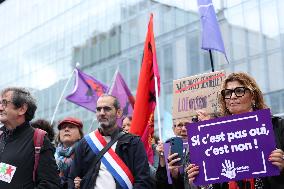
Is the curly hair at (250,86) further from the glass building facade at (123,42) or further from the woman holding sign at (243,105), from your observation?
the glass building facade at (123,42)

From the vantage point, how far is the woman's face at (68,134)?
591cm

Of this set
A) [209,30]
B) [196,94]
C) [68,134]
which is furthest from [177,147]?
[209,30]

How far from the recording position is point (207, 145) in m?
3.47

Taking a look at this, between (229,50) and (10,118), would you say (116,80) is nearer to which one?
(10,118)

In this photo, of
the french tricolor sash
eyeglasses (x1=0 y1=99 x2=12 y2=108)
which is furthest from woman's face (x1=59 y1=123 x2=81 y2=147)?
eyeglasses (x1=0 y1=99 x2=12 y2=108)

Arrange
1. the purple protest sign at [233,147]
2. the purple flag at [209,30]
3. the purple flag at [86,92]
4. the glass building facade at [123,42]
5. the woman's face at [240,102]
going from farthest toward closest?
1. the glass building facade at [123,42]
2. the purple flag at [86,92]
3. the purple flag at [209,30]
4. the woman's face at [240,102]
5. the purple protest sign at [233,147]

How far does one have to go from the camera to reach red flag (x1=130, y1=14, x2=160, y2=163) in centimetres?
582

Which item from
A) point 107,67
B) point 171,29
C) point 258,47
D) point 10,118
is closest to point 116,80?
point 10,118

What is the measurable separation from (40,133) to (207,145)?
140 centimetres

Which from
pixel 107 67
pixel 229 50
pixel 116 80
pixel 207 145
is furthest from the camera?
pixel 107 67

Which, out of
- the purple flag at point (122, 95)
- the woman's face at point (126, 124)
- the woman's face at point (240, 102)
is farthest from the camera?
the purple flag at point (122, 95)

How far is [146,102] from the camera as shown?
594cm

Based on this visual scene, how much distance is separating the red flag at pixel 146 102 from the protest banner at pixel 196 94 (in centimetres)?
45

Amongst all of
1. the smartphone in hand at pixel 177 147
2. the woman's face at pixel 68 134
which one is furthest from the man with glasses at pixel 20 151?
the woman's face at pixel 68 134
